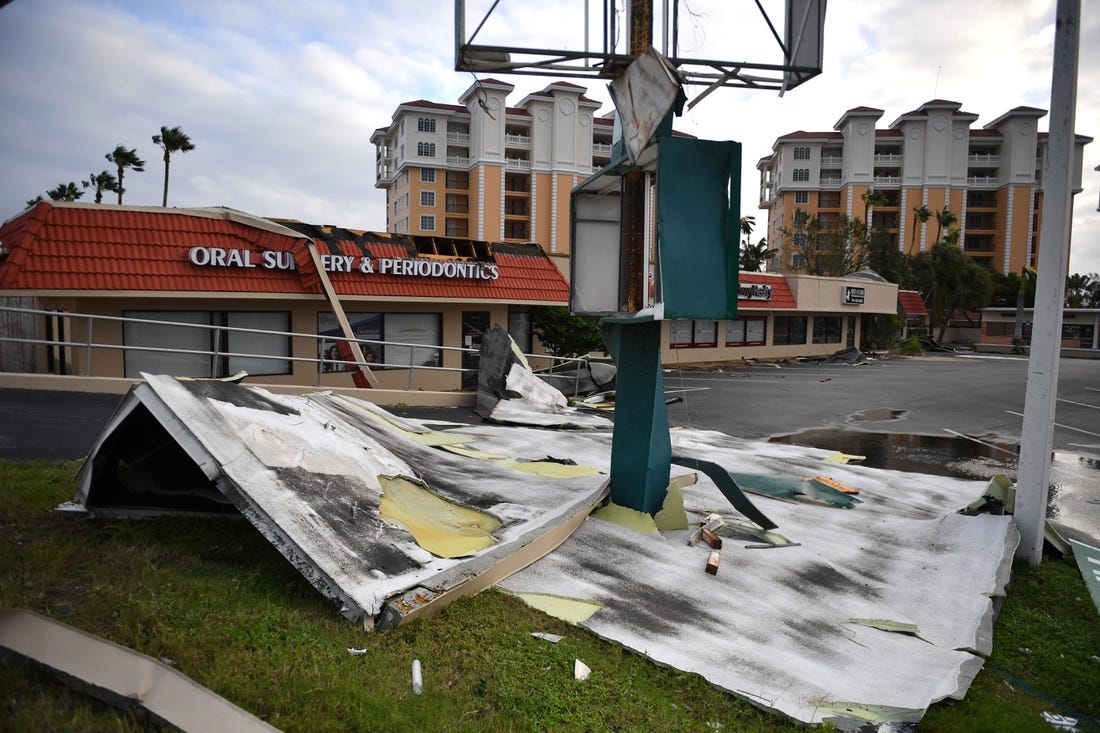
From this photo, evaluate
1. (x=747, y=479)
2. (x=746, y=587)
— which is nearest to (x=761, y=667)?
(x=746, y=587)

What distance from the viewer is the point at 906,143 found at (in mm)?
87625

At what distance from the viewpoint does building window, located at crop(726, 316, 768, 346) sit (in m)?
40.4

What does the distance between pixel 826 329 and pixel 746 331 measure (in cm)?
841

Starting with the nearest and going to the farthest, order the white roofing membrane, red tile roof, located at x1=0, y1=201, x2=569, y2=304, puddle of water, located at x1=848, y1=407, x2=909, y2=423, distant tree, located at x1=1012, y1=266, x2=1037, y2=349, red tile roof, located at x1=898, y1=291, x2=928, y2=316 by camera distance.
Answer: the white roofing membrane, red tile roof, located at x1=0, y1=201, x2=569, y2=304, puddle of water, located at x1=848, y1=407, x2=909, y2=423, distant tree, located at x1=1012, y1=266, x2=1037, y2=349, red tile roof, located at x1=898, y1=291, x2=928, y2=316

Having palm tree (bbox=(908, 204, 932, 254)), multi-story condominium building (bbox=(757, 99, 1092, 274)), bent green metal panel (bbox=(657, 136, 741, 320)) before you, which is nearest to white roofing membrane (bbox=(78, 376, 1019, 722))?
bent green metal panel (bbox=(657, 136, 741, 320))

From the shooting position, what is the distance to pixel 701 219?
6422mm

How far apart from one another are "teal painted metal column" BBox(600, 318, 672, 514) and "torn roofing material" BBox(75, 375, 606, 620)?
0.38 meters

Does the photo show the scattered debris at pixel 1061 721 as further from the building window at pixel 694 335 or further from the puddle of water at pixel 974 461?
the building window at pixel 694 335

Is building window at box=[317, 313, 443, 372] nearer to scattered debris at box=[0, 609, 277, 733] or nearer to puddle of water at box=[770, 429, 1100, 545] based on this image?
puddle of water at box=[770, 429, 1100, 545]

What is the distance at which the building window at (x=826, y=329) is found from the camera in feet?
150

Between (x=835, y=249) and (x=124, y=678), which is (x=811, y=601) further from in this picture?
(x=835, y=249)

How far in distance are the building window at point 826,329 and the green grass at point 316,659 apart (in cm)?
4250

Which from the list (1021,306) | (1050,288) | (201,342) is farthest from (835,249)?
(1050,288)

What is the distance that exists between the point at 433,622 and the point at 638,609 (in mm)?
1535
